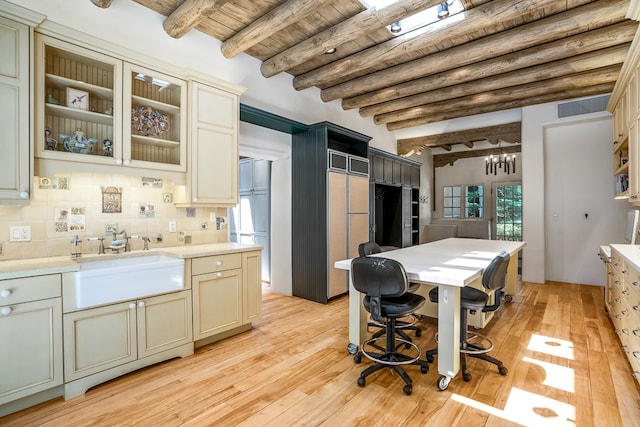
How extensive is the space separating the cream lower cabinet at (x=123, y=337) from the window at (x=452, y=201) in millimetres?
8195

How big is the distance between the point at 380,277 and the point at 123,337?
75.9 inches

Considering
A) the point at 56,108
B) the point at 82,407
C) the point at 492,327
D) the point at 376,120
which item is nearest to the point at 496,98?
the point at 376,120

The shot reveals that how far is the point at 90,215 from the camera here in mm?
2615

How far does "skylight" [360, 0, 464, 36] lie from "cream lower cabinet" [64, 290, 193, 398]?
3.04 m

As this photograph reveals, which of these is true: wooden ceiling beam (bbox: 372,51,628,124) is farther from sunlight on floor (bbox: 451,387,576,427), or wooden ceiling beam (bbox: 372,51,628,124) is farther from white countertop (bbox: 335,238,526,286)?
sunlight on floor (bbox: 451,387,576,427)

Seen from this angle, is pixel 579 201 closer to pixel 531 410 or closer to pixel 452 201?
pixel 452 201

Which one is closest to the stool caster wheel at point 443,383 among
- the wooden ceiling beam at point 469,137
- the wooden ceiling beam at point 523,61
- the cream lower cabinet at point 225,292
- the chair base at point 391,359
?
the chair base at point 391,359

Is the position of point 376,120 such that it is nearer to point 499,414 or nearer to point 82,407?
point 499,414

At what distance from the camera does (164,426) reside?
182 centimetres

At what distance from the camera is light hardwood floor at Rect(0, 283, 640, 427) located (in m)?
1.89

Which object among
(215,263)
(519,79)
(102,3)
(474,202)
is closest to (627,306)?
(519,79)

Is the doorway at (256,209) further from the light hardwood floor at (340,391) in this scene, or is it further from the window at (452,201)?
the window at (452,201)

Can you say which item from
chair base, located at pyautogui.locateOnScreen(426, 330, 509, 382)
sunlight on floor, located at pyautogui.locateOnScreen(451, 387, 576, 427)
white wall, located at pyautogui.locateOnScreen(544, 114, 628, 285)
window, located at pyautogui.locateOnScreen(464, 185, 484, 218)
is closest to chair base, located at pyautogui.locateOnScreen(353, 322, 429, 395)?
chair base, located at pyautogui.locateOnScreen(426, 330, 509, 382)

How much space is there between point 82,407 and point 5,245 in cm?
126
